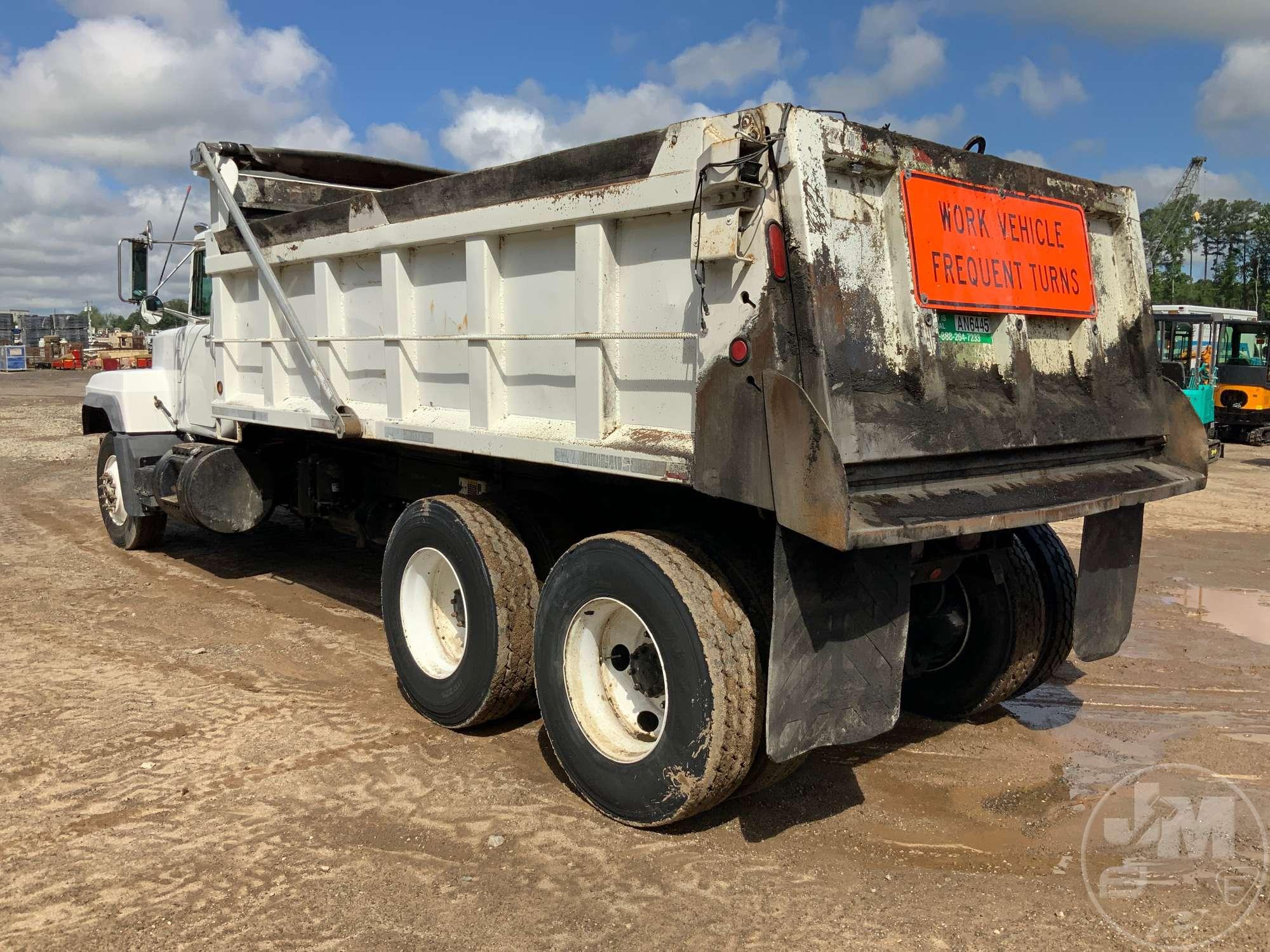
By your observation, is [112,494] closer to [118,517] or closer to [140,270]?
[118,517]

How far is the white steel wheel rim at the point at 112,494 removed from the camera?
333 inches

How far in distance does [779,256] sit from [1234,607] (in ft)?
19.2

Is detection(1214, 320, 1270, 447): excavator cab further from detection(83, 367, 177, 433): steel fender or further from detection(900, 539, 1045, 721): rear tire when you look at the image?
detection(83, 367, 177, 433): steel fender

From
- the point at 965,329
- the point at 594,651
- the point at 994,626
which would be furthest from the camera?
the point at 994,626

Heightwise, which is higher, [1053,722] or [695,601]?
[695,601]

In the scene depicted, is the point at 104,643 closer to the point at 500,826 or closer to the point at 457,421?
the point at 457,421

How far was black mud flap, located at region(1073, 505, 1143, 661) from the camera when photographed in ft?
13.9

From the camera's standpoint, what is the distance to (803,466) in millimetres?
3008

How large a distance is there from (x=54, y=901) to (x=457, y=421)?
2387mm

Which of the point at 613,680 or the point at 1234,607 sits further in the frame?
the point at 1234,607

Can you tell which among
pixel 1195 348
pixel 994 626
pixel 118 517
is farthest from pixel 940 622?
pixel 1195 348

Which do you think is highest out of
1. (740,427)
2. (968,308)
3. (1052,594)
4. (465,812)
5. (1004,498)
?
(968,308)

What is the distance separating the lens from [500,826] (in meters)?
3.73

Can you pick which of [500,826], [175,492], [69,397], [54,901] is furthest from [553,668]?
[69,397]
